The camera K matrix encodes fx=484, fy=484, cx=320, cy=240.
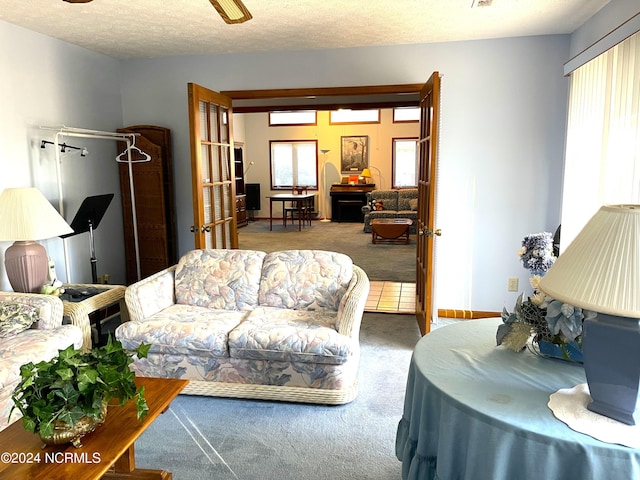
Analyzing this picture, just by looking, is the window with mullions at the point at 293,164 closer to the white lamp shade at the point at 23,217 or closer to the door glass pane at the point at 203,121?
the door glass pane at the point at 203,121

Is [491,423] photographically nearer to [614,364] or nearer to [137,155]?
[614,364]

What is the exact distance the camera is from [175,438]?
2432 mm

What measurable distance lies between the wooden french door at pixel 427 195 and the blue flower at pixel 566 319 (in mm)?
1996

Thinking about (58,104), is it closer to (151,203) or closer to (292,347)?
(151,203)

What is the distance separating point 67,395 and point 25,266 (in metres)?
1.89

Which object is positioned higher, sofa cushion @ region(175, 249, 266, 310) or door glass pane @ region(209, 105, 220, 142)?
door glass pane @ region(209, 105, 220, 142)

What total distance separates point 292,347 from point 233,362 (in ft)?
1.24

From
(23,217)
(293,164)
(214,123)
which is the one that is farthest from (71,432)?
(293,164)

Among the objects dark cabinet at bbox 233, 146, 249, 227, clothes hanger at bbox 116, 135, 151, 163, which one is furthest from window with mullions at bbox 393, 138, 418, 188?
clothes hanger at bbox 116, 135, 151, 163

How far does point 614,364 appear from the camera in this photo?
123 centimetres

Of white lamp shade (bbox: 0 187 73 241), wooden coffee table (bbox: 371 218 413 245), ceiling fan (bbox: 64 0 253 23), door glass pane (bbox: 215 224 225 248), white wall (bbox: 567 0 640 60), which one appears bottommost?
wooden coffee table (bbox: 371 218 413 245)

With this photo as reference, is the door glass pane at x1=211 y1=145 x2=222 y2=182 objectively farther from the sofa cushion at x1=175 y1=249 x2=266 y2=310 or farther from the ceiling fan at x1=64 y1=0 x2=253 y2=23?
the ceiling fan at x1=64 y1=0 x2=253 y2=23

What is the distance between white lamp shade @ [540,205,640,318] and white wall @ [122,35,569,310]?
292cm

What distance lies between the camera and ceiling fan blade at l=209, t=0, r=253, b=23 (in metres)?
2.09
